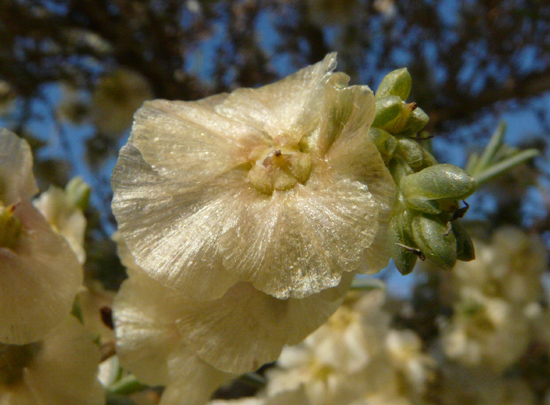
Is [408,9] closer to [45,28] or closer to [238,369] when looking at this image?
[45,28]

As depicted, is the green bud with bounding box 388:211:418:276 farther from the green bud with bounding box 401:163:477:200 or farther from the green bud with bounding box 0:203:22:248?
the green bud with bounding box 0:203:22:248

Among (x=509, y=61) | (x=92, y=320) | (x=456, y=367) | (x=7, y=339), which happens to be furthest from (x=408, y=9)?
(x=7, y=339)

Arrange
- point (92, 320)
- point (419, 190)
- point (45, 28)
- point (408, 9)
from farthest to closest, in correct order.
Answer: point (408, 9) < point (45, 28) < point (92, 320) < point (419, 190)

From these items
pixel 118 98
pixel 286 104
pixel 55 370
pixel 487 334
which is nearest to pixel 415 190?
pixel 286 104

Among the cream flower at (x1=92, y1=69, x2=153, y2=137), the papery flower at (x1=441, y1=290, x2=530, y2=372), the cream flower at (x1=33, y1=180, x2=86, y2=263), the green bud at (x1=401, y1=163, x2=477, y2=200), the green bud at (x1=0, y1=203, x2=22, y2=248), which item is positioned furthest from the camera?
the cream flower at (x1=92, y1=69, x2=153, y2=137)

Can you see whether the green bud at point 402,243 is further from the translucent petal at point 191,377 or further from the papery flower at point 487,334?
the papery flower at point 487,334

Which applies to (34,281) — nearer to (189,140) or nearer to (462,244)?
(189,140)

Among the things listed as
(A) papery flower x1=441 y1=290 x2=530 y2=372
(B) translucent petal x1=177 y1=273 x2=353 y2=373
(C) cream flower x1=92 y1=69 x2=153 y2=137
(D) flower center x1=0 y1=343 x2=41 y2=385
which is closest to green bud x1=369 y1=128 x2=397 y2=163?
(B) translucent petal x1=177 y1=273 x2=353 y2=373
